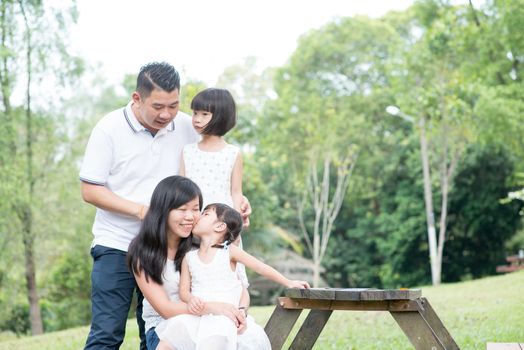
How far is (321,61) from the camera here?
30594mm

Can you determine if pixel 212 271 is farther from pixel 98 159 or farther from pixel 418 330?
pixel 418 330

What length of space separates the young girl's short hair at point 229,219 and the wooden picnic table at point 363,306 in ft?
1.50

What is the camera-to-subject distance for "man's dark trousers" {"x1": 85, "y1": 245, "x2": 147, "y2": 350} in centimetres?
413

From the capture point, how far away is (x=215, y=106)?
15.3 feet

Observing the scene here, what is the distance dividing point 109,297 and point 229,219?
749mm

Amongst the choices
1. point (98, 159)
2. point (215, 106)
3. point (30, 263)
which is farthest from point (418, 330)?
point (30, 263)

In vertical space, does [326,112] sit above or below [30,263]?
above

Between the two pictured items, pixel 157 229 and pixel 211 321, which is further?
pixel 157 229

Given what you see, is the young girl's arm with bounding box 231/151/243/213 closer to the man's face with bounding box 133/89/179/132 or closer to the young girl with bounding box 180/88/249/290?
the young girl with bounding box 180/88/249/290

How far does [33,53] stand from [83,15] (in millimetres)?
1233

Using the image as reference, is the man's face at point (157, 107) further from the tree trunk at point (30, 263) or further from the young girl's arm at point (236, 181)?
the tree trunk at point (30, 263)

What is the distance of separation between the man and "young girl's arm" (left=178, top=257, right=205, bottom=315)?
0.91ft

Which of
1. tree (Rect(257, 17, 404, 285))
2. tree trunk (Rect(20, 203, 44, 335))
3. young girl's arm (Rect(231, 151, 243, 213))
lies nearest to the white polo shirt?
young girl's arm (Rect(231, 151, 243, 213))

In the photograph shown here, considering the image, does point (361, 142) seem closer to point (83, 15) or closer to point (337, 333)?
point (83, 15)
